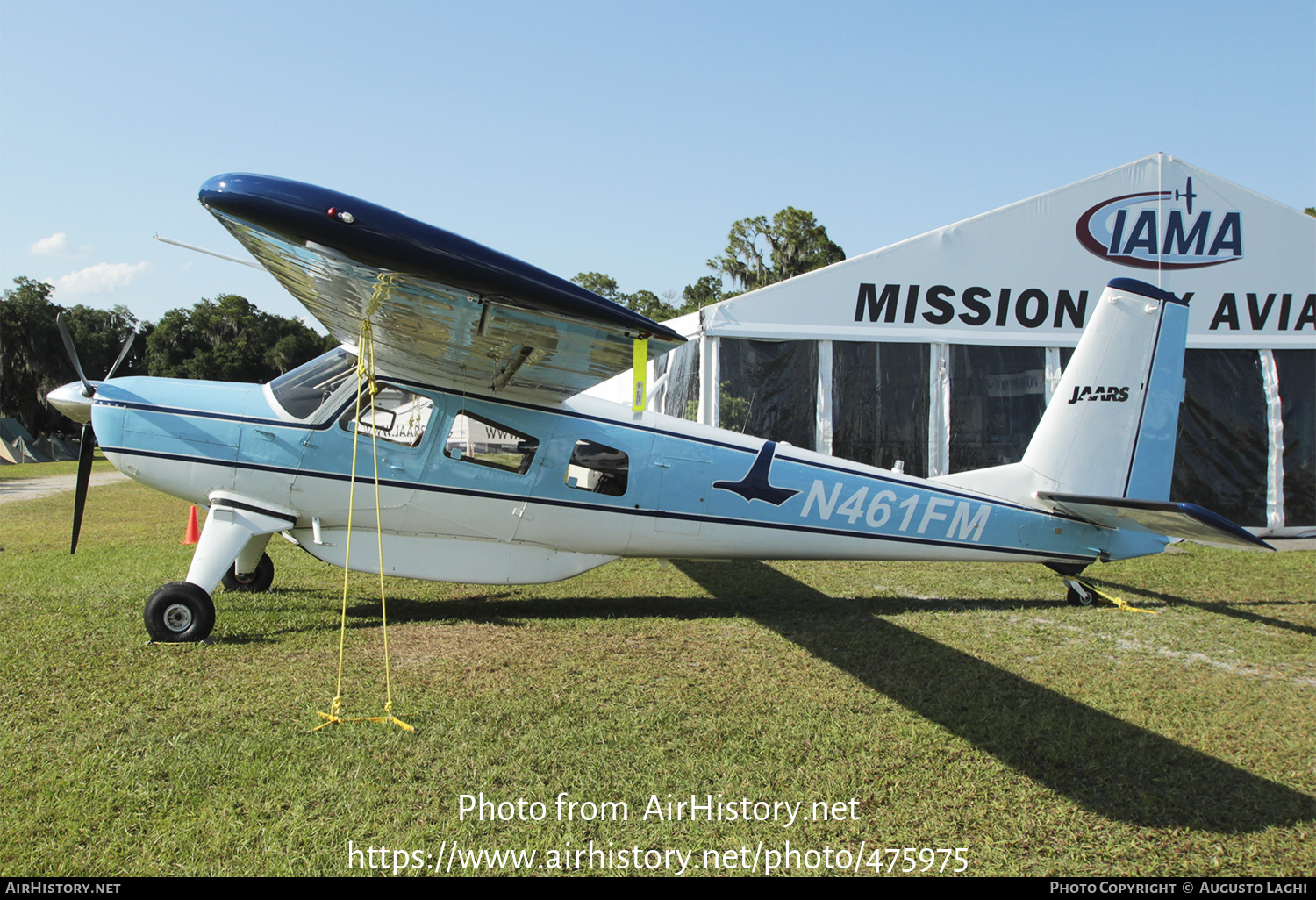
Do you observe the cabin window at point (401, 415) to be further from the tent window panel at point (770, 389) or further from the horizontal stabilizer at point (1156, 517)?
the tent window panel at point (770, 389)

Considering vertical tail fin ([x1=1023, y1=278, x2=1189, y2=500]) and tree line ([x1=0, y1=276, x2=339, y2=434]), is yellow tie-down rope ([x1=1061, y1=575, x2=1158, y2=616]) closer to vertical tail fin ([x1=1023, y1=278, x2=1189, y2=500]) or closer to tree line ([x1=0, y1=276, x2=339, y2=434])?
vertical tail fin ([x1=1023, y1=278, x2=1189, y2=500])

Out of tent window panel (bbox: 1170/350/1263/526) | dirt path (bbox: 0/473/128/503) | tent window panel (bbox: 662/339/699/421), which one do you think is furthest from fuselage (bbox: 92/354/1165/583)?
dirt path (bbox: 0/473/128/503)

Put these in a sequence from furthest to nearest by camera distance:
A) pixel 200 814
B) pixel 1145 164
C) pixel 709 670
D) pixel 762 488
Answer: pixel 1145 164 < pixel 762 488 < pixel 709 670 < pixel 200 814

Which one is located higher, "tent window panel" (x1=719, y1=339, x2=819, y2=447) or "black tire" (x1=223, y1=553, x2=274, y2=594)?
"tent window panel" (x1=719, y1=339, x2=819, y2=447)

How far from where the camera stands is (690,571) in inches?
346

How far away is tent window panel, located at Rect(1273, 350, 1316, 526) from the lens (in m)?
11.3

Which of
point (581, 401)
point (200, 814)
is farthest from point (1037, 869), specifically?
point (581, 401)

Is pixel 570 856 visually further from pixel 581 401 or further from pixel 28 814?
pixel 581 401

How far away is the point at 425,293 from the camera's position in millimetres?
3785

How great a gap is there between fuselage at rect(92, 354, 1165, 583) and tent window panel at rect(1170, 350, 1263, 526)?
5821 millimetres

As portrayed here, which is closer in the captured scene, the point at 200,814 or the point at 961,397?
the point at 200,814

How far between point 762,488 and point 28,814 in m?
4.89

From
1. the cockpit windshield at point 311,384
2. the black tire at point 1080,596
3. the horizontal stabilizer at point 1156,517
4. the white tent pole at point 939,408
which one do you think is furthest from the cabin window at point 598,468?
the white tent pole at point 939,408

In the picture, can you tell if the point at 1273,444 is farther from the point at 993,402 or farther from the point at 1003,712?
the point at 1003,712
